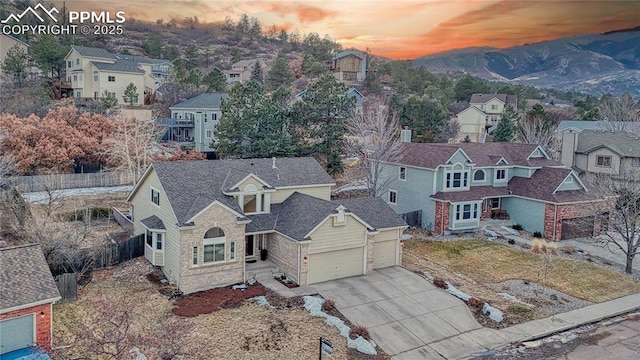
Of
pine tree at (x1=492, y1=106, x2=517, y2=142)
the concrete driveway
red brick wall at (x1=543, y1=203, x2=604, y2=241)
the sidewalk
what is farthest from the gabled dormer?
pine tree at (x1=492, y1=106, x2=517, y2=142)

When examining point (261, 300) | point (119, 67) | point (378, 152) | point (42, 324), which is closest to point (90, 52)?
point (119, 67)

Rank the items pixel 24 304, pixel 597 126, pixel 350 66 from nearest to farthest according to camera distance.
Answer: pixel 24 304
pixel 597 126
pixel 350 66

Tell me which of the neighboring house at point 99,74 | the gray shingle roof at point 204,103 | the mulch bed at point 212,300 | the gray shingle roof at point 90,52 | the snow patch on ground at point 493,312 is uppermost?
the gray shingle roof at point 90,52

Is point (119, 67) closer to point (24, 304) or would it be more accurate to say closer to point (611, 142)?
point (24, 304)

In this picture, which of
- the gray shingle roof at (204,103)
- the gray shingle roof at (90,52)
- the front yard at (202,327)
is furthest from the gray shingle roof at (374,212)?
the gray shingle roof at (90,52)

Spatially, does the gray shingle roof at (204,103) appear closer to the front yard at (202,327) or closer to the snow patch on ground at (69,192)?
the snow patch on ground at (69,192)

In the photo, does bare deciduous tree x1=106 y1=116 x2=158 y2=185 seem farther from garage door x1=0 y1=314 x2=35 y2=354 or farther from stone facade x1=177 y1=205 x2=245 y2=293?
garage door x1=0 y1=314 x2=35 y2=354
